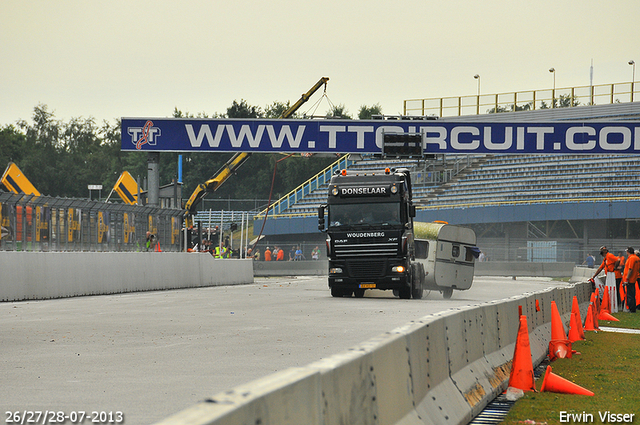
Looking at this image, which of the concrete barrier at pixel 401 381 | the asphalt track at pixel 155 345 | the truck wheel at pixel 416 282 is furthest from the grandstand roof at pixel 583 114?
the concrete barrier at pixel 401 381

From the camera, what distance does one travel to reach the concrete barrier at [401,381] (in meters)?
3.16

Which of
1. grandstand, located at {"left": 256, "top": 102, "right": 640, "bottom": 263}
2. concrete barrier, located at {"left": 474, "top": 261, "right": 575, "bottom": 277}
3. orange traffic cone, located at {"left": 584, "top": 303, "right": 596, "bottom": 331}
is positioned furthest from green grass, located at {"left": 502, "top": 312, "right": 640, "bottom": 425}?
grandstand, located at {"left": 256, "top": 102, "right": 640, "bottom": 263}

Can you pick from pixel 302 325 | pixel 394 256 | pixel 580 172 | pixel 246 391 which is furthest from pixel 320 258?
pixel 246 391

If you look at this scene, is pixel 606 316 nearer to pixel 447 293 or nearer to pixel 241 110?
pixel 447 293

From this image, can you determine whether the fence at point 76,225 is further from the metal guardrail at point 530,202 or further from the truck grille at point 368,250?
the metal guardrail at point 530,202

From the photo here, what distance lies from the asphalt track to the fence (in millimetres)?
1936

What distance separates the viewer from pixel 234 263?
3378 centimetres

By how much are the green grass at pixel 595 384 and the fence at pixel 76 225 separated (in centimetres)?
1307

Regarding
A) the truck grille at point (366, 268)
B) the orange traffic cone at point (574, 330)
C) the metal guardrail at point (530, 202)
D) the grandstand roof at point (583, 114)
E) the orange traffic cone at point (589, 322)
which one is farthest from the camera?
the grandstand roof at point (583, 114)

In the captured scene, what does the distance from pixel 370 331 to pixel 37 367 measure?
18.1 ft

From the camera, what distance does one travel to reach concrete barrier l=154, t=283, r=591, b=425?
10.4 ft

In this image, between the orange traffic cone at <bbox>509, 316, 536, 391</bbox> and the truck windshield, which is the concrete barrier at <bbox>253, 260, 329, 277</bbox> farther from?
the orange traffic cone at <bbox>509, 316, 536, 391</bbox>

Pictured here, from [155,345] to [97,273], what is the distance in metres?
12.5

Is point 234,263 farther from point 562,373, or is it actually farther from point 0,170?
point 0,170
